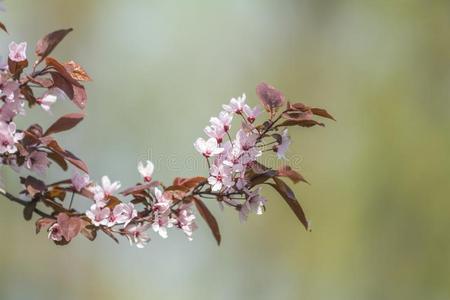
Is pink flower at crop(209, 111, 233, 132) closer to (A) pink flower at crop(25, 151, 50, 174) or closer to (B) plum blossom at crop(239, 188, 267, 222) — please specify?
(B) plum blossom at crop(239, 188, 267, 222)

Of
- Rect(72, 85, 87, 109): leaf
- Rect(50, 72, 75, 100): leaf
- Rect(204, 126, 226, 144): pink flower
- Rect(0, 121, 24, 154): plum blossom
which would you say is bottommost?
Rect(0, 121, 24, 154): plum blossom

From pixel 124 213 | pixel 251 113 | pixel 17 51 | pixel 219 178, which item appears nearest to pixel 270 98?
pixel 251 113

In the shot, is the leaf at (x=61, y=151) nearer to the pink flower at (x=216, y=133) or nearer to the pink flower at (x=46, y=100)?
the pink flower at (x=46, y=100)

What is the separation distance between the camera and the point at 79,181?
1.20m

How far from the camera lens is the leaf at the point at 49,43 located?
1.12 m

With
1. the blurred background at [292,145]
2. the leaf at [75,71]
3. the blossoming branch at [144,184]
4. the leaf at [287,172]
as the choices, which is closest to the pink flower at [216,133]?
the blossoming branch at [144,184]

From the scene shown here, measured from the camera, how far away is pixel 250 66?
21.2ft

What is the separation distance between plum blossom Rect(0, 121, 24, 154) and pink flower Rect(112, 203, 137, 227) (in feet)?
0.58

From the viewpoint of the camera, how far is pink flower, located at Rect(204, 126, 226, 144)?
1.13 meters

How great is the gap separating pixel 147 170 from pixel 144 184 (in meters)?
0.05

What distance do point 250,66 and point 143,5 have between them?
3.77 ft

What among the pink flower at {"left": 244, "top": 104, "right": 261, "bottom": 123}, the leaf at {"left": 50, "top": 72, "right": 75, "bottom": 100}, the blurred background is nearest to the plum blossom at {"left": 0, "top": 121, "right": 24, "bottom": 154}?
the leaf at {"left": 50, "top": 72, "right": 75, "bottom": 100}

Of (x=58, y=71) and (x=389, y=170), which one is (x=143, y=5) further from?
(x=58, y=71)

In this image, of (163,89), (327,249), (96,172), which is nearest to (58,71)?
(96,172)
